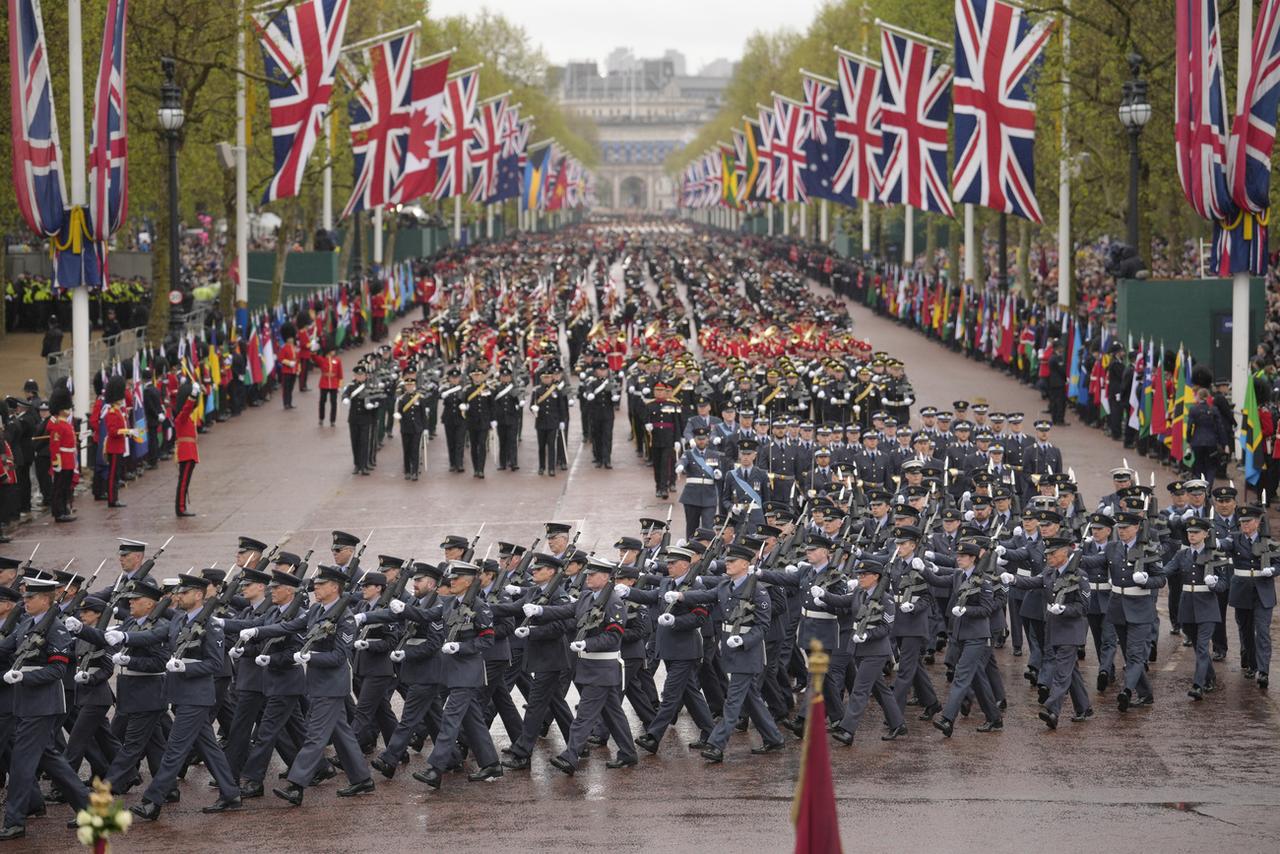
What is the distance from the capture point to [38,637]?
12562mm

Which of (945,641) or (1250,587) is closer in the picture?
(1250,587)

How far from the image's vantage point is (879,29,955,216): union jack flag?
3806 cm

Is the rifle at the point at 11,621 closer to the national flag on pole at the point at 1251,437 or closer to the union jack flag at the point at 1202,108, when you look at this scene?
the national flag on pole at the point at 1251,437

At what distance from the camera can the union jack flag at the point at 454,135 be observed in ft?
158

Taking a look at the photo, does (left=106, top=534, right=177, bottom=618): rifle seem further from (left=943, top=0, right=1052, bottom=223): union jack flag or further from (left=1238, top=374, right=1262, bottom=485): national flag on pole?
(left=943, top=0, right=1052, bottom=223): union jack flag

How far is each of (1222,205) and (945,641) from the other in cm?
979

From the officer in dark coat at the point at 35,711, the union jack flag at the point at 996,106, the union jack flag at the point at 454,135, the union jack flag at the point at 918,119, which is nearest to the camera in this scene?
the officer in dark coat at the point at 35,711

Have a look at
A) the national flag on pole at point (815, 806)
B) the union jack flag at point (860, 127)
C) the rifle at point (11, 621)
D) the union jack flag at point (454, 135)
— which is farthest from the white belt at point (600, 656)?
the union jack flag at point (454, 135)

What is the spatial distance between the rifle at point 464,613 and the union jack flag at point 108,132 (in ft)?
46.6

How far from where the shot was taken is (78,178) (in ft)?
83.7

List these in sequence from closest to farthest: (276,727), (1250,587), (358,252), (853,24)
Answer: (276,727) → (1250,587) → (358,252) → (853,24)

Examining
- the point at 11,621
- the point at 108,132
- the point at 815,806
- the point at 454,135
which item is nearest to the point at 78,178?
the point at 108,132

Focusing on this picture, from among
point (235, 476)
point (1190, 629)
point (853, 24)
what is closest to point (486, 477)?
point (235, 476)

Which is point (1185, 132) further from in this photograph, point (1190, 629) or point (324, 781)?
point (324, 781)
